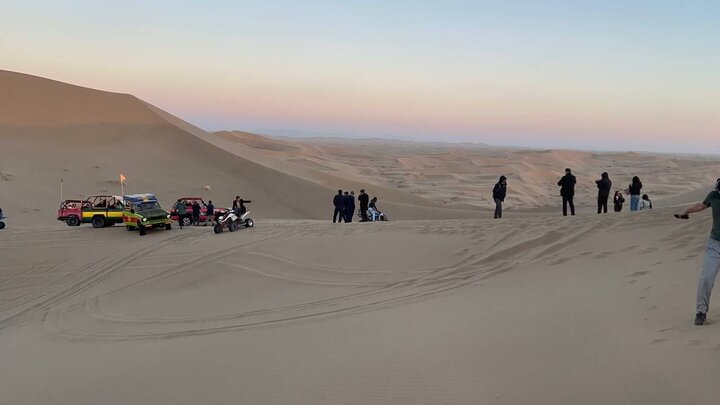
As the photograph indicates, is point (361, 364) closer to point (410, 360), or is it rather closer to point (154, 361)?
point (410, 360)

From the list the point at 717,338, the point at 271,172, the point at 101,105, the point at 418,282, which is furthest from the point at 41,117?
the point at 717,338

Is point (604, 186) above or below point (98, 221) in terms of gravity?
above

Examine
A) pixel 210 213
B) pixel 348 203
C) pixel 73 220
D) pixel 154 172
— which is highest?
pixel 154 172

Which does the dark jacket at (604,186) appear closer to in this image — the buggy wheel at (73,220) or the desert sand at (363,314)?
the desert sand at (363,314)

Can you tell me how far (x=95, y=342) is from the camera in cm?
837

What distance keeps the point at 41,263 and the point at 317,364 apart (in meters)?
11.3

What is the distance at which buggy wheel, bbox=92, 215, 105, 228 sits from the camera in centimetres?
1808

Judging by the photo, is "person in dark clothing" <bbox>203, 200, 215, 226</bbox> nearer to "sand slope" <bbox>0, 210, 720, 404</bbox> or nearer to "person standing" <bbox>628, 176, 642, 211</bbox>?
"sand slope" <bbox>0, 210, 720, 404</bbox>

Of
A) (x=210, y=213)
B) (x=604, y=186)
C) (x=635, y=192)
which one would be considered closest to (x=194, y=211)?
(x=210, y=213)

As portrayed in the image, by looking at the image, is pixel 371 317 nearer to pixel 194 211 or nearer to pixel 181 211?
pixel 181 211

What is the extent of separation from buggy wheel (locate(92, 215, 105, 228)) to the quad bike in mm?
4647

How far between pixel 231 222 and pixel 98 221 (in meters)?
5.15

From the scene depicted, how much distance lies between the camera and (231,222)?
16.3 m

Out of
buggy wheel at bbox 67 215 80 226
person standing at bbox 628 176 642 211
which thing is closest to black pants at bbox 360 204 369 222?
person standing at bbox 628 176 642 211
